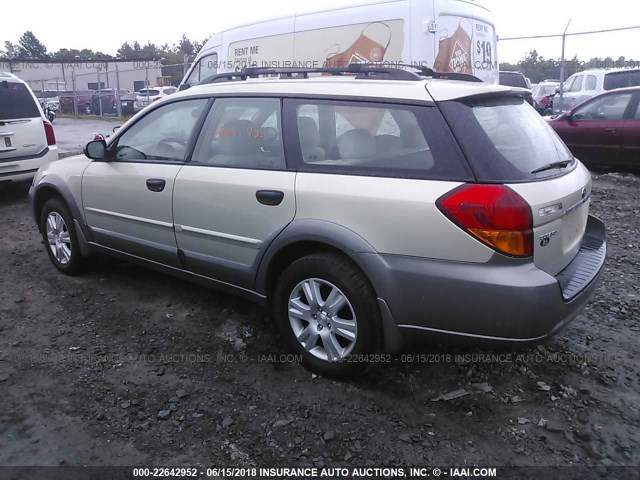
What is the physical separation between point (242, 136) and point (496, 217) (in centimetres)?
171

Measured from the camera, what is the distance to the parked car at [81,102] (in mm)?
31062

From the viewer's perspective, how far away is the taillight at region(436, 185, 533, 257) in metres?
2.56

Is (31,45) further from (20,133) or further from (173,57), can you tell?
(20,133)

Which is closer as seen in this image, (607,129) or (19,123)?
(19,123)

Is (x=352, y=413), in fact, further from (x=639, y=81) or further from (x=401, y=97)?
(x=639, y=81)

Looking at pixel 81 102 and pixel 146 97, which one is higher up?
pixel 146 97

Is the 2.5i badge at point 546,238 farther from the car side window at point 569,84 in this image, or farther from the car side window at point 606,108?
the car side window at point 569,84

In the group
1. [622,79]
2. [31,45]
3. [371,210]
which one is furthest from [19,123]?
[31,45]

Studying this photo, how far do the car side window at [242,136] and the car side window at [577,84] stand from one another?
47.4ft

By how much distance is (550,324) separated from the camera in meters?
2.66

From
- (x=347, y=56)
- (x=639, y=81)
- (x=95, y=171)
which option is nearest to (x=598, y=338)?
(x=95, y=171)

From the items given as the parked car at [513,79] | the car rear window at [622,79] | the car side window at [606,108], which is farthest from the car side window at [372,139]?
the parked car at [513,79]

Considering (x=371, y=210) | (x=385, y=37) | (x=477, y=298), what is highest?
(x=385, y=37)

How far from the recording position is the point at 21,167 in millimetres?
7805
